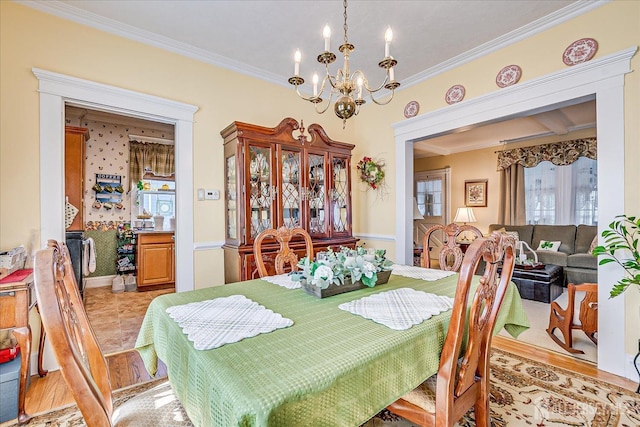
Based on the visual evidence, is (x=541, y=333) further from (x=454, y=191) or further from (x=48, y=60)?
(x=48, y=60)

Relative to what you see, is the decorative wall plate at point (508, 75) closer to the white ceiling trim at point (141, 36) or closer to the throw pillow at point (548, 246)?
the white ceiling trim at point (141, 36)

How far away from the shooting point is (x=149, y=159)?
5.18 meters

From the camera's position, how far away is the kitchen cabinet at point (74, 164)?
3.67 metres

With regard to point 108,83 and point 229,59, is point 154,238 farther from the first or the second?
point 229,59

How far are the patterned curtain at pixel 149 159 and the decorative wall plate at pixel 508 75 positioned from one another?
16.6 ft

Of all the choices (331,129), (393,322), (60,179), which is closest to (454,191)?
(331,129)

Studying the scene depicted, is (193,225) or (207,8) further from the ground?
(207,8)

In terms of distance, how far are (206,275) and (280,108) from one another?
2.06 m

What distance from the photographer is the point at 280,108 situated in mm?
3510

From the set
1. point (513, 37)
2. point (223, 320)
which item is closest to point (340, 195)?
point (513, 37)

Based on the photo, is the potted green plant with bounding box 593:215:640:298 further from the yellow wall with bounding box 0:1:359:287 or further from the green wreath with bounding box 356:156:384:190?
the yellow wall with bounding box 0:1:359:287

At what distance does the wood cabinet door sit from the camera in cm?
455

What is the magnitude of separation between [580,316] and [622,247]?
0.80 m

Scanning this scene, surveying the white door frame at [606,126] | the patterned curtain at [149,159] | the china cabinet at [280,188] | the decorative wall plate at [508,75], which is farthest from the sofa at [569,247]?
the patterned curtain at [149,159]
